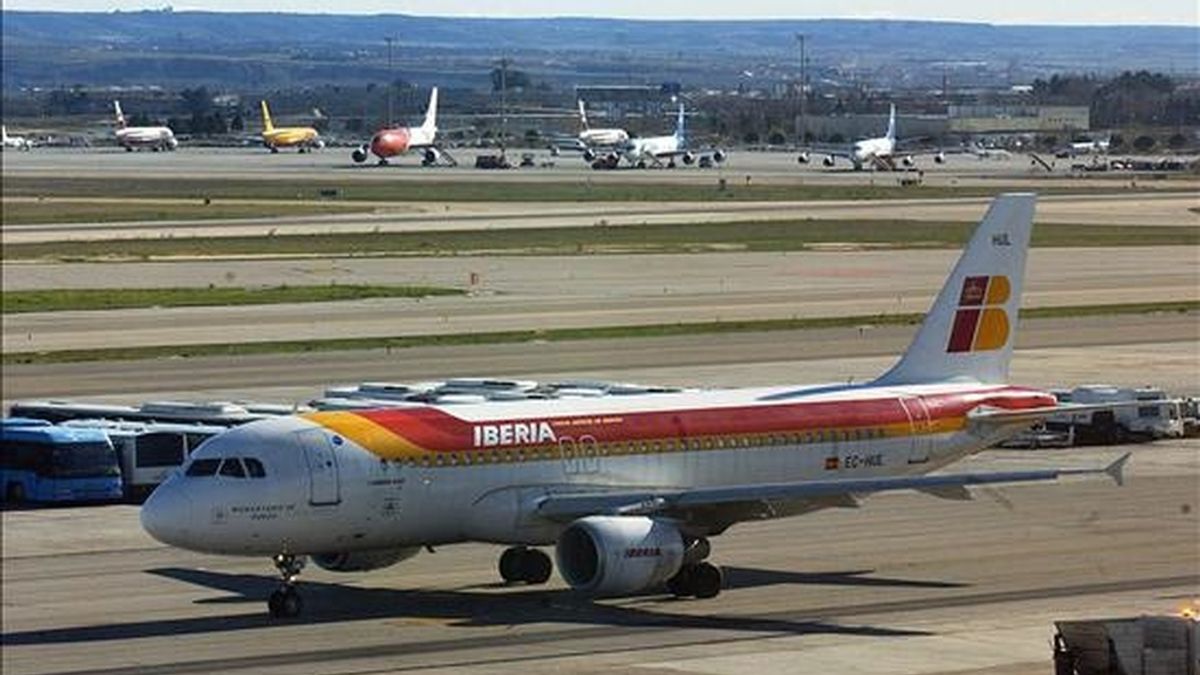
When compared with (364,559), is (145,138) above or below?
below

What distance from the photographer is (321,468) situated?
47906mm

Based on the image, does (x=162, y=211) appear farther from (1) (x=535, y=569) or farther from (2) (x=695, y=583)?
(2) (x=695, y=583)

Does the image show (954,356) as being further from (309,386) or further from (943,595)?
(309,386)

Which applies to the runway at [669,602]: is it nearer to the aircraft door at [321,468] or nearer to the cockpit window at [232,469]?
the aircraft door at [321,468]

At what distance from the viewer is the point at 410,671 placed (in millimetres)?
42844

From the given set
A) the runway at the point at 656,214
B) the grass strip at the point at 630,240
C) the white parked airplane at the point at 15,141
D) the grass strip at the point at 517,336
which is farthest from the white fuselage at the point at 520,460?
the runway at the point at 656,214

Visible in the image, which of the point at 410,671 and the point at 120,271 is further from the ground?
the point at 410,671

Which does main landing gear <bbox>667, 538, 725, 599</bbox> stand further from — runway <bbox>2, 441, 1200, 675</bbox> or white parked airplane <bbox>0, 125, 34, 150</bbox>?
white parked airplane <bbox>0, 125, 34, 150</bbox>

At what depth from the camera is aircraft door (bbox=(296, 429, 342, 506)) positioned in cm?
4775

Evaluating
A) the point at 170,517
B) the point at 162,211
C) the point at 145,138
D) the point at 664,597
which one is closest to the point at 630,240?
the point at 162,211

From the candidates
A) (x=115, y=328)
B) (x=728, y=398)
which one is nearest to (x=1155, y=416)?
(x=728, y=398)

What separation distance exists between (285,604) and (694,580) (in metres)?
6.93

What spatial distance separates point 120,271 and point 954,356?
7344 cm

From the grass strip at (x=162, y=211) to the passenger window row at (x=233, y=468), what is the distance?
1276 inches
